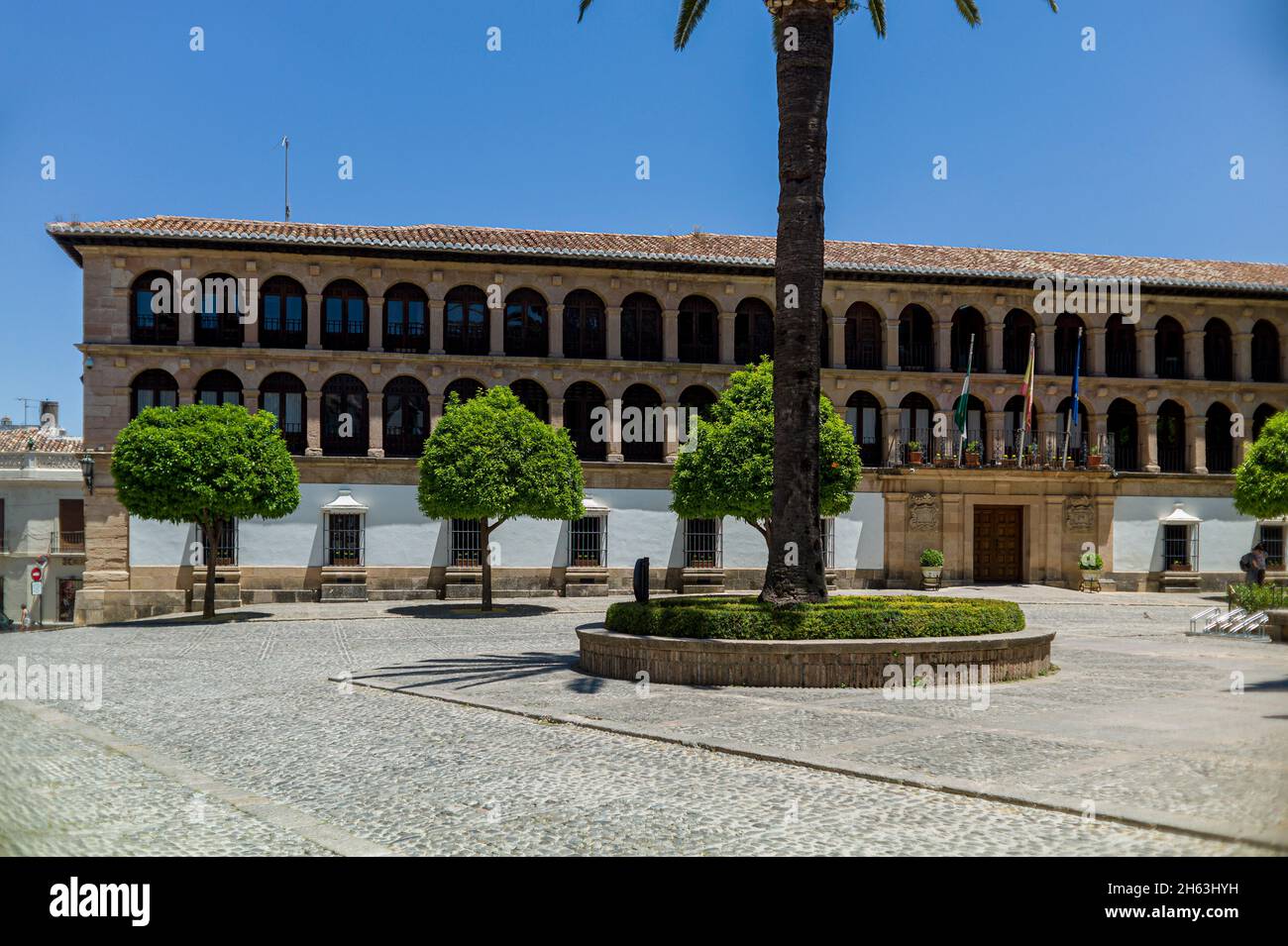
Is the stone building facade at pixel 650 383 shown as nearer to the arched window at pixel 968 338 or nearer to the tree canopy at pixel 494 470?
the arched window at pixel 968 338

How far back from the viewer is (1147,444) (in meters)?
37.9

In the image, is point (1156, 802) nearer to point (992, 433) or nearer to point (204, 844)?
point (204, 844)

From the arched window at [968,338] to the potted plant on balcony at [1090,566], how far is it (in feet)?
24.1

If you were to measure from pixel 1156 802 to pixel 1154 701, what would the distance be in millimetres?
5579

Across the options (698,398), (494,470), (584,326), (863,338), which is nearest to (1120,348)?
(863,338)

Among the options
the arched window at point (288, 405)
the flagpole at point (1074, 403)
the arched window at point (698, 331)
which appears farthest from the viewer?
the arched window at point (698, 331)

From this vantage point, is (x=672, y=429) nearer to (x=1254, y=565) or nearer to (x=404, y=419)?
(x=404, y=419)

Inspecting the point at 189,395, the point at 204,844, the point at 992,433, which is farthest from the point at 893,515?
the point at 204,844

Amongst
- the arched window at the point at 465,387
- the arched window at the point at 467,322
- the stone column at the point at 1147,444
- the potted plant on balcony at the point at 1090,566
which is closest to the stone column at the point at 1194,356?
the stone column at the point at 1147,444

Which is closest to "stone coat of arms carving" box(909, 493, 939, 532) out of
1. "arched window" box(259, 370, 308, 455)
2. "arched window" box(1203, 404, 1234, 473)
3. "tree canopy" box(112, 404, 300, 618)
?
A: "arched window" box(1203, 404, 1234, 473)

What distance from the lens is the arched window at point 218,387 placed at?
107 ft

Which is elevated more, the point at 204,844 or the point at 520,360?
the point at 520,360

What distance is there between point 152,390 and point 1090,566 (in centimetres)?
3079

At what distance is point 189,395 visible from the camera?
32.2m
